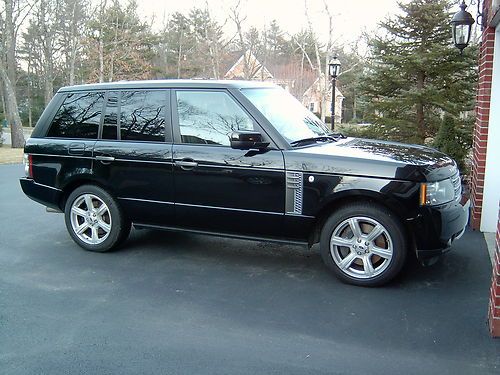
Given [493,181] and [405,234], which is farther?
[493,181]

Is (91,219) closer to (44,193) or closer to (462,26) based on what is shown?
(44,193)

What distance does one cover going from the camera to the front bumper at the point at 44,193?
584 cm

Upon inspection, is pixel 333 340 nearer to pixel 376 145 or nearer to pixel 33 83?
pixel 376 145

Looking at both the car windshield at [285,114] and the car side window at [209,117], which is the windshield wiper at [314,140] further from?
the car side window at [209,117]

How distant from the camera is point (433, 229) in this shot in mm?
4324

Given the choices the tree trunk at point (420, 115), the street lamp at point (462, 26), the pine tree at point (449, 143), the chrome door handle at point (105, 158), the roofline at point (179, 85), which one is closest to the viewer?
the roofline at point (179, 85)

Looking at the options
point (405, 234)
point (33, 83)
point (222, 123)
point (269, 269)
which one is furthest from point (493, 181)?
point (33, 83)

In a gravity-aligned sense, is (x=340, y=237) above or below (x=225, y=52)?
below

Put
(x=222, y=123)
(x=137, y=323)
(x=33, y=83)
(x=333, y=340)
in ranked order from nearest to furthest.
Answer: (x=333, y=340) < (x=137, y=323) < (x=222, y=123) < (x=33, y=83)

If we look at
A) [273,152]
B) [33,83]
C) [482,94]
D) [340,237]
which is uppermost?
[33,83]

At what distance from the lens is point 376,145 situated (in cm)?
517

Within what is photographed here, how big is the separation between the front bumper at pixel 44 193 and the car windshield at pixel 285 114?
259 cm

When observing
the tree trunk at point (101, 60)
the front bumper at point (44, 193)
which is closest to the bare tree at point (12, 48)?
the tree trunk at point (101, 60)

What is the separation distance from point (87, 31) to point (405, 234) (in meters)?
31.3
